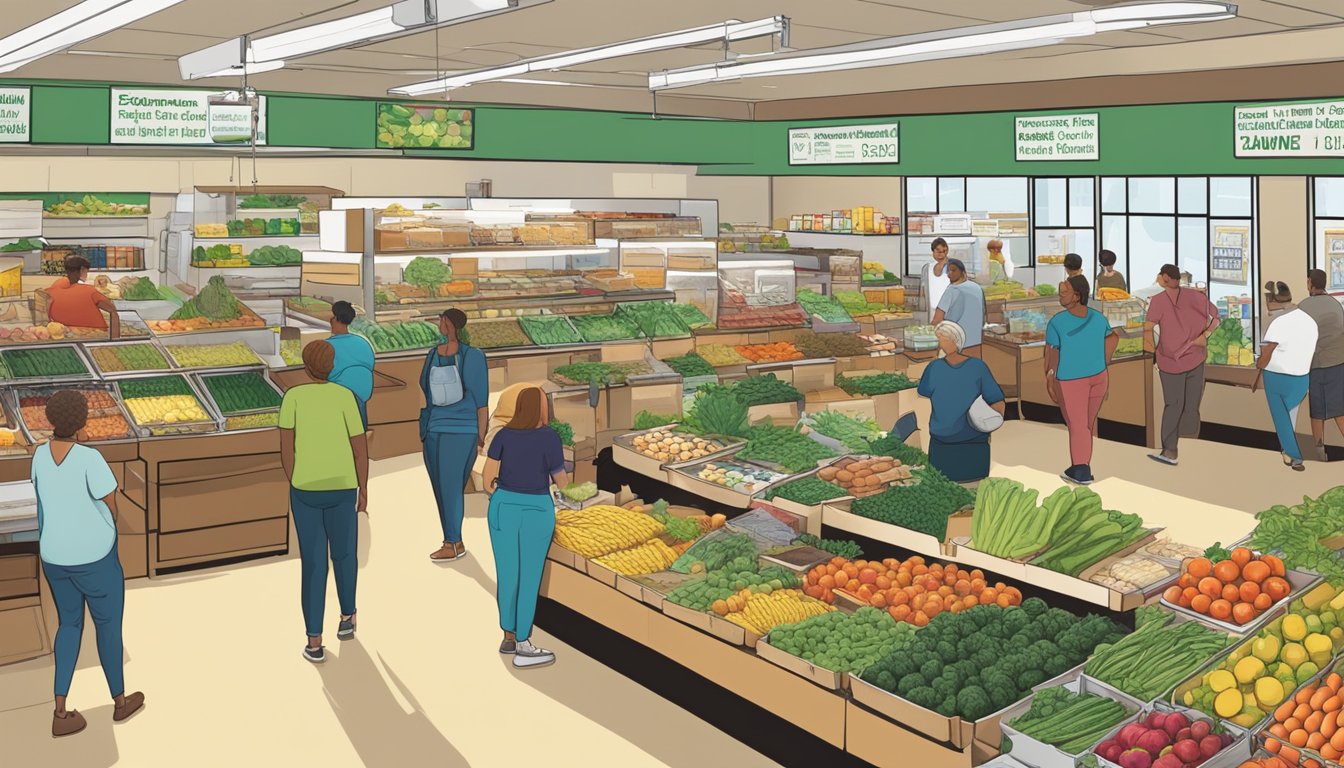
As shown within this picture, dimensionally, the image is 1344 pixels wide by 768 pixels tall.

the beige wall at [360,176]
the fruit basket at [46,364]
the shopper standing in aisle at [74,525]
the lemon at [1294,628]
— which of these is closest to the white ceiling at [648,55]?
the beige wall at [360,176]

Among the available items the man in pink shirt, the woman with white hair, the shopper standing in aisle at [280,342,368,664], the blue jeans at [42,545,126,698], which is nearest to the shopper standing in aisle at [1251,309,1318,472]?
the man in pink shirt

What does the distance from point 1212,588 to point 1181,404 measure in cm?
561

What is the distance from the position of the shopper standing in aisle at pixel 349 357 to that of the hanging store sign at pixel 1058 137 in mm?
7677

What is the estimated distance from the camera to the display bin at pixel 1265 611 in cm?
438

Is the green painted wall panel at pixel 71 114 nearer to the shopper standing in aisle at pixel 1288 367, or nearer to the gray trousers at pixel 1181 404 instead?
the gray trousers at pixel 1181 404

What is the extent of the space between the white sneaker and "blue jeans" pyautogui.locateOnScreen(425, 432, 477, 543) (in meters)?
1.67

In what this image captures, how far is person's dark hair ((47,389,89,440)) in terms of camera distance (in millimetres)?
4695

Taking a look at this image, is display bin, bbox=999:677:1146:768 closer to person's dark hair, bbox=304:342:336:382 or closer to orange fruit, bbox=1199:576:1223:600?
orange fruit, bbox=1199:576:1223:600

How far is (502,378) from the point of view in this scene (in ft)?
32.8

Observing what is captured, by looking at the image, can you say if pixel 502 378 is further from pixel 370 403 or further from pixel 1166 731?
pixel 1166 731

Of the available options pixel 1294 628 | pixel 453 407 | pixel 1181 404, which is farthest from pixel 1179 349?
pixel 1294 628

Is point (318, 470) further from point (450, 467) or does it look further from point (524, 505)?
point (450, 467)

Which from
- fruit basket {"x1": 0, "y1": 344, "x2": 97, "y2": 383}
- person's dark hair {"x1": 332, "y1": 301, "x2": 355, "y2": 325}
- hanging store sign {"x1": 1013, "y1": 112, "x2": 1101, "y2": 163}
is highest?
hanging store sign {"x1": 1013, "y1": 112, "x2": 1101, "y2": 163}

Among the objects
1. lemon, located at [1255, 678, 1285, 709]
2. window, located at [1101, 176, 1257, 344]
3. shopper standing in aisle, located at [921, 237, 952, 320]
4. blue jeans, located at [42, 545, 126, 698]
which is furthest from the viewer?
window, located at [1101, 176, 1257, 344]
